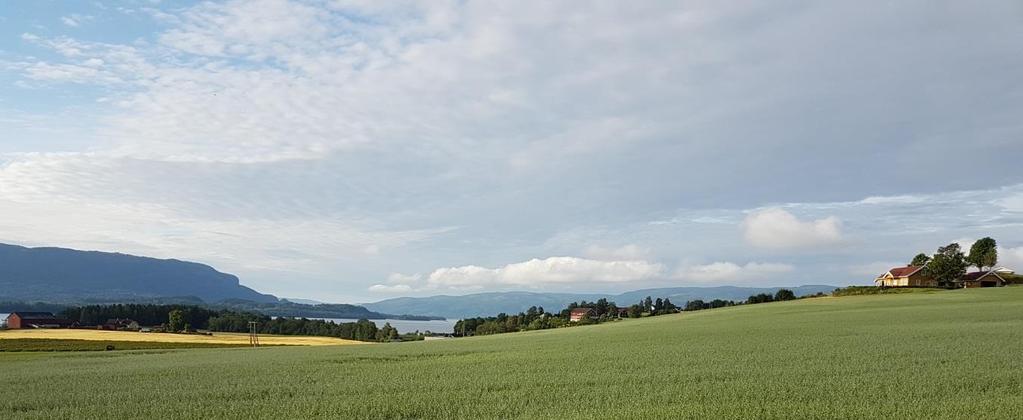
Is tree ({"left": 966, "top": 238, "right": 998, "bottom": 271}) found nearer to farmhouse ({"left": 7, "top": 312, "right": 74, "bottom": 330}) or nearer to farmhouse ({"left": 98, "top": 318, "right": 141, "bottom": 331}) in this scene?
farmhouse ({"left": 98, "top": 318, "right": 141, "bottom": 331})

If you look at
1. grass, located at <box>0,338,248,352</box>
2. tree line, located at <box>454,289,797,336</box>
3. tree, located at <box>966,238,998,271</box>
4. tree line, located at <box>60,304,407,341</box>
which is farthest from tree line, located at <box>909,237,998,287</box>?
grass, located at <box>0,338,248,352</box>

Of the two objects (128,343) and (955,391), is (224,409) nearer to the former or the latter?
(955,391)

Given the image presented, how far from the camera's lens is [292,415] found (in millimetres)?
15906

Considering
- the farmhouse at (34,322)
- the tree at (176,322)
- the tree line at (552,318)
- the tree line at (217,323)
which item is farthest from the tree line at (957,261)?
the farmhouse at (34,322)

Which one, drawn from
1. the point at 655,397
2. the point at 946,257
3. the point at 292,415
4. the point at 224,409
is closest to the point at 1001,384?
the point at 655,397

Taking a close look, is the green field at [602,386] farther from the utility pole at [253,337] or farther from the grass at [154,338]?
the grass at [154,338]

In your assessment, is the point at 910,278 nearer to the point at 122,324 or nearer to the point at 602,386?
the point at 602,386

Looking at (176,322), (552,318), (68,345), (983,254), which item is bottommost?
(552,318)

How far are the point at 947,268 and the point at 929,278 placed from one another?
15.9 ft

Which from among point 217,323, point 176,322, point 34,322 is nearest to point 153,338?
point 176,322

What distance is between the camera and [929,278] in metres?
127

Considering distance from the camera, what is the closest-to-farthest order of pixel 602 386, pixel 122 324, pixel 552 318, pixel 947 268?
pixel 602 386, pixel 947 268, pixel 552 318, pixel 122 324

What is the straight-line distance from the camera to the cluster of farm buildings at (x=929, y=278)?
120 meters

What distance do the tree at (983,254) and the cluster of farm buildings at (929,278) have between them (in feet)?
5.82
